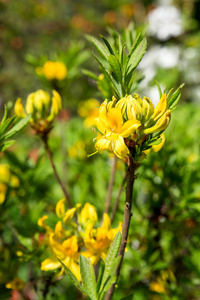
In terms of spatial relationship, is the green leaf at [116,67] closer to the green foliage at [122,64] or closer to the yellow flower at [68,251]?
the green foliage at [122,64]

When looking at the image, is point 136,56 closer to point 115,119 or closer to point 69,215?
point 115,119

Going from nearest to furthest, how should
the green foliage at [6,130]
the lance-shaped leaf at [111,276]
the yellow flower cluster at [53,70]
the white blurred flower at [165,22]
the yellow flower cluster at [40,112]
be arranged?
1. the lance-shaped leaf at [111,276]
2. the green foliage at [6,130]
3. the yellow flower cluster at [40,112]
4. the yellow flower cluster at [53,70]
5. the white blurred flower at [165,22]

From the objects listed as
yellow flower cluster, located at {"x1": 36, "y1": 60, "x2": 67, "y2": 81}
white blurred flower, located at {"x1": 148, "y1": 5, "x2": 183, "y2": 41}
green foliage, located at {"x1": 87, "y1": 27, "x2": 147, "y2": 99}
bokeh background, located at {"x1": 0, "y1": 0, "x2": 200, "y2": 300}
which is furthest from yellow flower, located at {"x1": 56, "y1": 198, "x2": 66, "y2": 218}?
white blurred flower, located at {"x1": 148, "y1": 5, "x2": 183, "y2": 41}

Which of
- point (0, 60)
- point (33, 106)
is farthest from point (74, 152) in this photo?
point (0, 60)

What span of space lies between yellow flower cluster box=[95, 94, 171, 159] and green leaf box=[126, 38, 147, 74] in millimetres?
49

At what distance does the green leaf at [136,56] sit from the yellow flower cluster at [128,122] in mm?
49

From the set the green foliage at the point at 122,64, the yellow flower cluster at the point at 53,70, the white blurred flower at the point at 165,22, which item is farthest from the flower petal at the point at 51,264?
the white blurred flower at the point at 165,22

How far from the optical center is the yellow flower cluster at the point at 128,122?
0.44 meters

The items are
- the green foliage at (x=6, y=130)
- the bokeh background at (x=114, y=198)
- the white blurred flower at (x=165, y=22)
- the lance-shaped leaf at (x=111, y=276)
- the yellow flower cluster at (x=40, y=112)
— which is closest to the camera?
the lance-shaped leaf at (x=111, y=276)

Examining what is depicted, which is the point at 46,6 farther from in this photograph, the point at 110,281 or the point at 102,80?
the point at 110,281

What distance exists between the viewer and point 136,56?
482 mm

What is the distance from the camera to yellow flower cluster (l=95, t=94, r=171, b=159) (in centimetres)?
44

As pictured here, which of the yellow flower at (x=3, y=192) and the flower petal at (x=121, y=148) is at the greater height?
the flower petal at (x=121, y=148)

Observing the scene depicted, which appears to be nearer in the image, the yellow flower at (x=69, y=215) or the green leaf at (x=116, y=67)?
the green leaf at (x=116, y=67)
